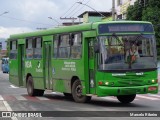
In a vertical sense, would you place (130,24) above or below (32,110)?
above

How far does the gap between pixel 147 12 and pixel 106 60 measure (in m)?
32.6

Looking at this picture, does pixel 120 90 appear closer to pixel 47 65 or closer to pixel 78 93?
pixel 78 93

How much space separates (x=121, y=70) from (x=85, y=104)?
6.82 feet

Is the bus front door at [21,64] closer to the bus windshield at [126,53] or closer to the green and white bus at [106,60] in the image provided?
the green and white bus at [106,60]

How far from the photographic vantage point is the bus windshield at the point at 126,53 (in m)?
17.0

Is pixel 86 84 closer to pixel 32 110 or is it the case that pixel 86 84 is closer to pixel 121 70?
pixel 121 70

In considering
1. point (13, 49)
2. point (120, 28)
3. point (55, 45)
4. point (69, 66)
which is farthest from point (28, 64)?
point (120, 28)

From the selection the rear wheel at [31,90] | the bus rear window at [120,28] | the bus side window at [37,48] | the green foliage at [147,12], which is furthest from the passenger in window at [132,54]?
the green foliage at [147,12]

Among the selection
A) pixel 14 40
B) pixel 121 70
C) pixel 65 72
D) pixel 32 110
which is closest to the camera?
pixel 32 110

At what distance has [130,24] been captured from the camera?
17.5 meters

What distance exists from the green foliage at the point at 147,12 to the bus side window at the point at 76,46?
2777 cm

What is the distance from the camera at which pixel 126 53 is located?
674 inches

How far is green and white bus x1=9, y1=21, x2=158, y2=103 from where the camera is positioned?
16969mm

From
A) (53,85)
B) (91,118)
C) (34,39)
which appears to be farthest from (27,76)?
(91,118)
